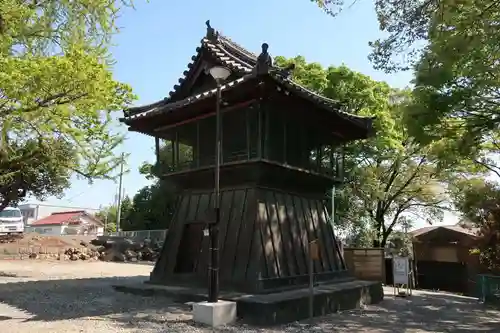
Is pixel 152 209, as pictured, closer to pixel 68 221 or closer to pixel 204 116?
pixel 204 116

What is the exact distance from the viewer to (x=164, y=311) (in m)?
10.3

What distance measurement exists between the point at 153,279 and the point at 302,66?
16702 millimetres

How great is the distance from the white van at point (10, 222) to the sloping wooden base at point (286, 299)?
25.0 metres

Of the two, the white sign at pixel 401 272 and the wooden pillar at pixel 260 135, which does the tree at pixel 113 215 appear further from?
the wooden pillar at pixel 260 135

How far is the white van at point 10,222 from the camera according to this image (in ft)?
111

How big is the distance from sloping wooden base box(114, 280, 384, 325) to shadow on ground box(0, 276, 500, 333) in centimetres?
31

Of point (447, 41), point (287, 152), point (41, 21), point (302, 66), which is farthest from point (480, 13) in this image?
point (302, 66)

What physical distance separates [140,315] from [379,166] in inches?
798

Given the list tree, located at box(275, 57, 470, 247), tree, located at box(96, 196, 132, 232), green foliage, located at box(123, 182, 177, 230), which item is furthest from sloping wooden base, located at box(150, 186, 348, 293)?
tree, located at box(96, 196, 132, 232)

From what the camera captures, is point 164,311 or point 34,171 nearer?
point 164,311

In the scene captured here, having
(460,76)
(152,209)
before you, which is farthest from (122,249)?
(460,76)

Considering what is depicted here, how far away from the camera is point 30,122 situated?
33.9 ft

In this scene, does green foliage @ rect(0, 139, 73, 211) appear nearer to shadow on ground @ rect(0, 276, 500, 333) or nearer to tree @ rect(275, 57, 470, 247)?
shadow on ground @ rect(0, 276, 500, 333)

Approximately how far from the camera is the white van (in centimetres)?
3384
